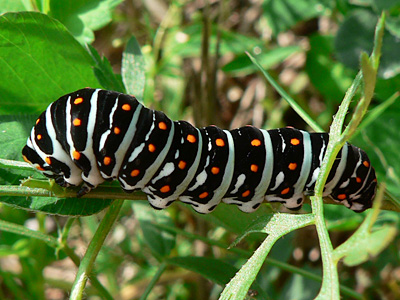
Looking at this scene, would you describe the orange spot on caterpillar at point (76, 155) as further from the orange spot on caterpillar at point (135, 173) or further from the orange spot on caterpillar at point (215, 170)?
the orange spot on caterpillar at point (215, 170)

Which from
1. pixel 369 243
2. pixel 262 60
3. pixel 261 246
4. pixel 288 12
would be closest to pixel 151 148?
pixel 261 246

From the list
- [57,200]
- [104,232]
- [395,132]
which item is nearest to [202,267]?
[104,232]

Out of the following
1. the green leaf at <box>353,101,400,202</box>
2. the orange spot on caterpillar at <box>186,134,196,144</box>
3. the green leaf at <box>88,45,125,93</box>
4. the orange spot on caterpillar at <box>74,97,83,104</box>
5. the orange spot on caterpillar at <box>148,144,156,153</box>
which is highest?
the green leaf at <box>353,101,400,202</box>

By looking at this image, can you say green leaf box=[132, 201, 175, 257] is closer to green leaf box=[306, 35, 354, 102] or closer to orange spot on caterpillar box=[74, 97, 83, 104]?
orange spot on caterpillar box=[74, 97, 83, 104]

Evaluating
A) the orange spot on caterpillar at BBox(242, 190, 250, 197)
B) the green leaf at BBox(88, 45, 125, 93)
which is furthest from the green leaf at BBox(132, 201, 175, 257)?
the green leaf at BBox(88, 45, 125, 93)

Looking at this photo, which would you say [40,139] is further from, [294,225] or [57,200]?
[294,225]

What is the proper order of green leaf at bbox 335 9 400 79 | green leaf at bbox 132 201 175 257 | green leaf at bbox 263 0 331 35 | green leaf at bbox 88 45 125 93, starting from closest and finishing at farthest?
green leaf at bbox 88 45 125 93, green leaf at bbox 132 201 175 257, green leaf at bbox 335 9 400 79, green leaf at bbox 263 0 331 35
